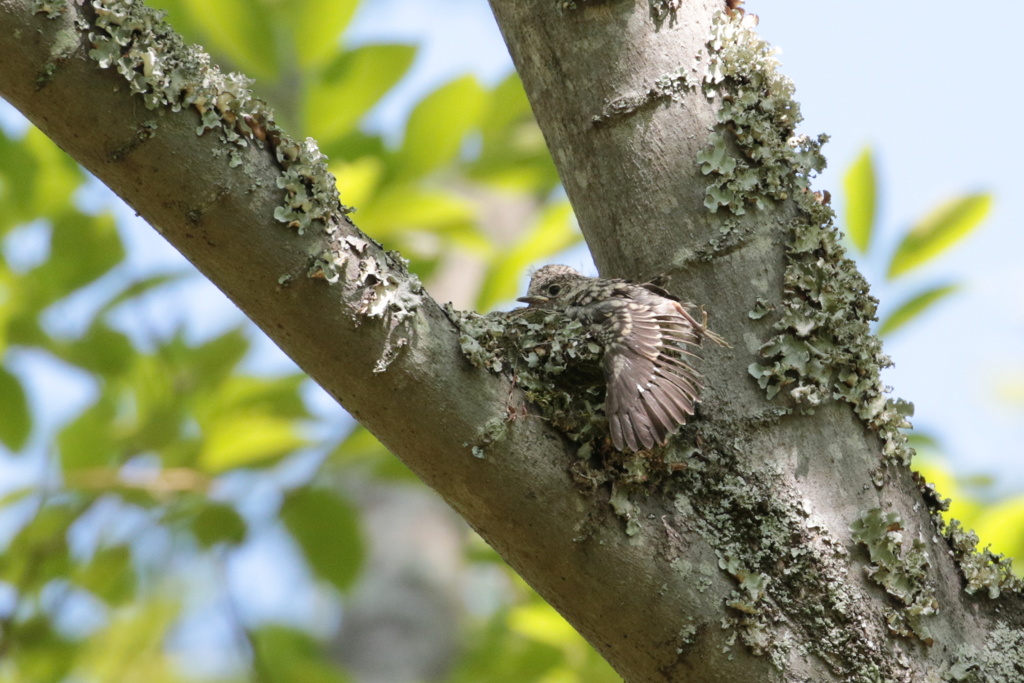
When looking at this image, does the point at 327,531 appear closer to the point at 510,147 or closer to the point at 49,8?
the point at 510,147

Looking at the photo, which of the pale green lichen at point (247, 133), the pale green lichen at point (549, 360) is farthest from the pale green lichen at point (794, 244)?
the pale green lichen at point (247, 133)

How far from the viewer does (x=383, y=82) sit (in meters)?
2.57

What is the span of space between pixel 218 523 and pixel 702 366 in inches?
65.6

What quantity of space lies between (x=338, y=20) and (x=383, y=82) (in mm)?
199

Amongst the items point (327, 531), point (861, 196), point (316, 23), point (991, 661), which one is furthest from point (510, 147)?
point (991, 661)

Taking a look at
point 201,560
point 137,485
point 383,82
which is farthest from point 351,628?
point 383,82

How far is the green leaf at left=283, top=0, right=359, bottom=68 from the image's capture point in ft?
7.94

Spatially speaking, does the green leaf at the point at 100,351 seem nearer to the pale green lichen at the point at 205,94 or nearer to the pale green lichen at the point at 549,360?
the pale green lichen at the point at 549,360

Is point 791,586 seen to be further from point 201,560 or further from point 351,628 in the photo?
point 351,628

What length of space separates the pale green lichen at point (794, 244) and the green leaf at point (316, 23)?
104 cm

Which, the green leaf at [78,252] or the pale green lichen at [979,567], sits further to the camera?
the green leaf at [78,252]

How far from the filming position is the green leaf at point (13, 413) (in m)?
2.63

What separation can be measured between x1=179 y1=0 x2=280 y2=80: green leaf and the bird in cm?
114

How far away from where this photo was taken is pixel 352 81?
8.31ft
